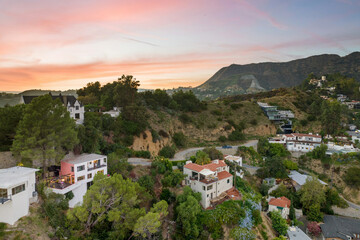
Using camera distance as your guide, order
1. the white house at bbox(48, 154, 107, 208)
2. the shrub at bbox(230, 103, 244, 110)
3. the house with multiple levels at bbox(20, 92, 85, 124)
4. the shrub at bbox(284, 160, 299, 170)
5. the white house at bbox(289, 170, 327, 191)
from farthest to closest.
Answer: the shrub at bbox(230, 103, 244, 110) → the shrub at bbox(284, 160, 299, 170) → the white house at bbox(289, 170, 327, 191) → the house with multiple levels at bbox(20, 92, 85, 124) → the white house at bbox(48, 154, 107, 208)

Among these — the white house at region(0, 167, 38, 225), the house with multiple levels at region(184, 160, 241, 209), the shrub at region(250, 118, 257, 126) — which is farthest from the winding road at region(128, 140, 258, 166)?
the white house at region(0, 167, 38, 225)

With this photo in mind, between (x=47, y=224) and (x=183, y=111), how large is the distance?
44841 millimetres

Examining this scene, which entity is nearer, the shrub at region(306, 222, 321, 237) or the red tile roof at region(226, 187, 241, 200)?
the red tile roof at region(226, 187, 241, 200)

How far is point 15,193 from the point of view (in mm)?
16828

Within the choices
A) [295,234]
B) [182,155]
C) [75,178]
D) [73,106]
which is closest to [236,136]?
[182,155]

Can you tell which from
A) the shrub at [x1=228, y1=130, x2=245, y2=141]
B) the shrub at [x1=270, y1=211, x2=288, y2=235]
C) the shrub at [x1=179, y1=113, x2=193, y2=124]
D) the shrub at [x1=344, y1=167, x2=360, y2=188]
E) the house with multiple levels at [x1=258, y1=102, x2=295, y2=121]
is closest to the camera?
the shrub at [x1=270, y1=211, x2=288, y2=235]

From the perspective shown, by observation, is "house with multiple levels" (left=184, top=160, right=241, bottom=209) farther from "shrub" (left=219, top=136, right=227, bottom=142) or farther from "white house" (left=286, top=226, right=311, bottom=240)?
"shrub" (left=219, top=136, right=227, bottom=142)

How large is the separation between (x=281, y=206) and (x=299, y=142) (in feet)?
75.6

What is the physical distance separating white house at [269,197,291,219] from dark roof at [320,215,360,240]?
4.52 metres

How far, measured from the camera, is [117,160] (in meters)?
27.9

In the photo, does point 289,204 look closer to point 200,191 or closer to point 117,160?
point 200,191

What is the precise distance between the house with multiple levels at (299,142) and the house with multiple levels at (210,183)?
83.2 feet

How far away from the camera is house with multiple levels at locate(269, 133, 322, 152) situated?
1913 inches

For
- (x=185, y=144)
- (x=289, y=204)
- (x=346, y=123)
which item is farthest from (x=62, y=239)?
(x=346, y=123)
